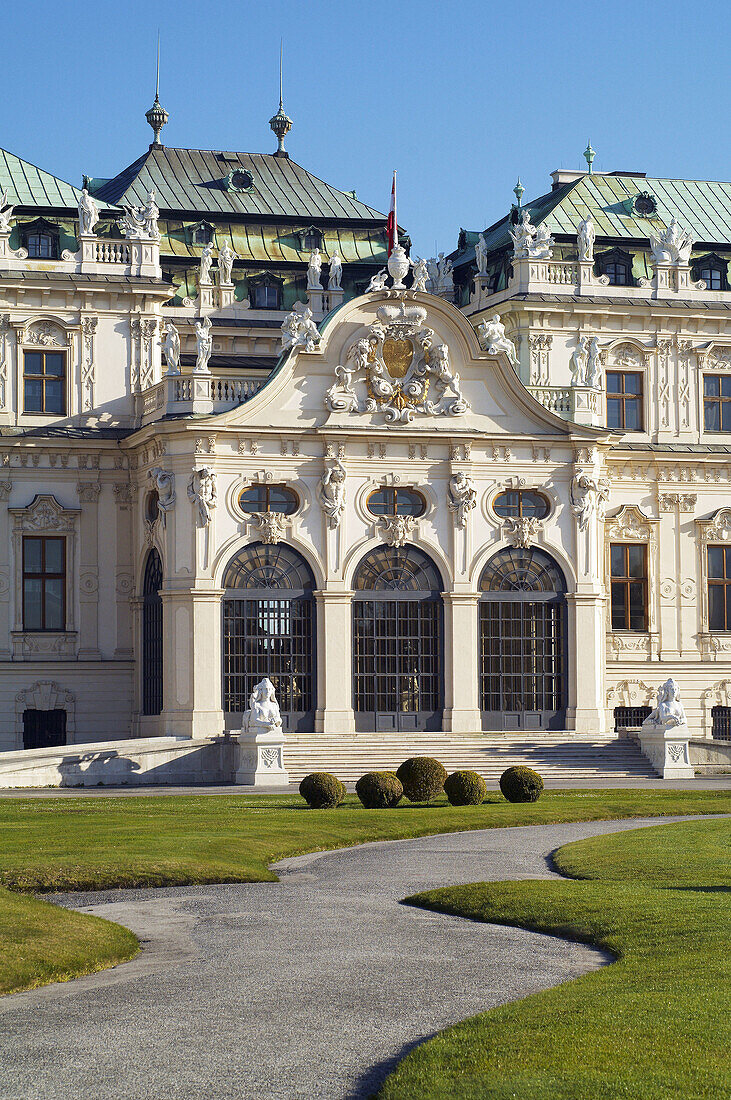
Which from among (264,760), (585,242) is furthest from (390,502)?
(585,242)

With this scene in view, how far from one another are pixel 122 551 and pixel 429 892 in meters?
35.7

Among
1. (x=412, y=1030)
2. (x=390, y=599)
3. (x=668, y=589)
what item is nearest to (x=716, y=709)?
(x=668, y=589)

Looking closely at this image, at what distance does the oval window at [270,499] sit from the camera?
53094mm

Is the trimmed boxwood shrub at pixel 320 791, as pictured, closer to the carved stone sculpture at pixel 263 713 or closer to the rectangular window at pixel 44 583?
the carved stone sculpture at pixel 263 713

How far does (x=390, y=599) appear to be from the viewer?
53844 mm

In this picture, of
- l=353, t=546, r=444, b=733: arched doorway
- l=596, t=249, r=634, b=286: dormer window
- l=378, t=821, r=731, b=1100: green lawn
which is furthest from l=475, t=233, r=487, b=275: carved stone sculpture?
l=378, t=821, r=731, b=1100: green lawn

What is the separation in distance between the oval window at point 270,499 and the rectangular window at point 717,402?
18337 millimetres

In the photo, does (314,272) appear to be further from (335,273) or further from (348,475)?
(348,475)

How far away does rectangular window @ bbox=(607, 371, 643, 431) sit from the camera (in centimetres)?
6188

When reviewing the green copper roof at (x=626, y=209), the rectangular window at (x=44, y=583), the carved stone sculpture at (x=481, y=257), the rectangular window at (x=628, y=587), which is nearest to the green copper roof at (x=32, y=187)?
the rectangular window at (x=44, y=583)

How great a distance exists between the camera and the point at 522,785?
4050 centimetres

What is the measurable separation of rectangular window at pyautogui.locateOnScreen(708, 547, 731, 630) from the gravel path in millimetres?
39314

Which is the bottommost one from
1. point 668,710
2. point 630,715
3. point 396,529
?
point 630,715

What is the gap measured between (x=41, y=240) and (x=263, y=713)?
21.1 m
